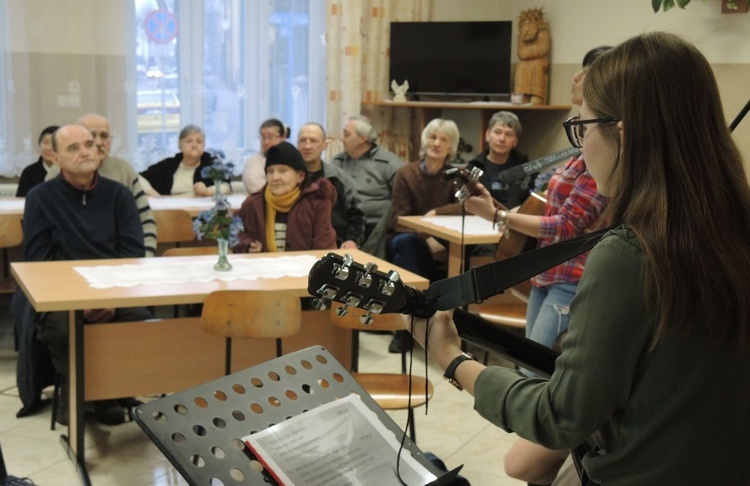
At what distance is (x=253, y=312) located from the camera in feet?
10.2

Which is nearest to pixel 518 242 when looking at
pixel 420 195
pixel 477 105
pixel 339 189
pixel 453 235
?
pixel 453 235

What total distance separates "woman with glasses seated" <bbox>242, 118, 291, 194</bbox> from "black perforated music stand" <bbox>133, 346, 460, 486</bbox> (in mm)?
4060

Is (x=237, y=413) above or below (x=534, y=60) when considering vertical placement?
below

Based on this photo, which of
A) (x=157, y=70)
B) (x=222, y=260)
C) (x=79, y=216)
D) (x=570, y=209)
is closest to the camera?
(x=570, y=209)

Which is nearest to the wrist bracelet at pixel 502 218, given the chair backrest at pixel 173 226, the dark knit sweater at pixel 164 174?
the chair backrest at pixel 173 226

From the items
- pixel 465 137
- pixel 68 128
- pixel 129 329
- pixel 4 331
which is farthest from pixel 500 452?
pixel 465 137

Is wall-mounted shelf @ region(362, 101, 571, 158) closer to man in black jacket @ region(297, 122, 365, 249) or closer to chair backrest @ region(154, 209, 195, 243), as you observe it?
man in black jacket @ region(297, 122, 365, 249)

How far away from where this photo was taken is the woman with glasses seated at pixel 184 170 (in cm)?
581

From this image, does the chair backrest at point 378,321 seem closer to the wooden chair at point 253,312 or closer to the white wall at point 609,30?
the wooden chair at point 253,312

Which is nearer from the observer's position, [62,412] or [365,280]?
[365,280]

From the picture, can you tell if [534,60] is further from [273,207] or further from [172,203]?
[273,207]

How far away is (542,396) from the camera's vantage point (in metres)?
1.19

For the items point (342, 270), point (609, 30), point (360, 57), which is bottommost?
point (342, 270)

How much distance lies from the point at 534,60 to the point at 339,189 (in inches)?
88.9
